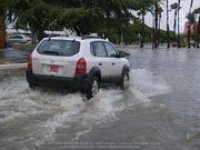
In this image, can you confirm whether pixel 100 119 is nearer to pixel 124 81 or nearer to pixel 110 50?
pixel 110 50

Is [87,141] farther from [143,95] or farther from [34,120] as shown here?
[143,95]

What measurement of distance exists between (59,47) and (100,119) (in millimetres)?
2893

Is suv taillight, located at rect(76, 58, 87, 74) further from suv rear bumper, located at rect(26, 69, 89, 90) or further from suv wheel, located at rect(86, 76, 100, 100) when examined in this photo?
suv wheel, located at rect(86, 76, 100, 100)

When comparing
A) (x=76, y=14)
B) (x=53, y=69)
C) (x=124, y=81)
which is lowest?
(x=124, y=81)

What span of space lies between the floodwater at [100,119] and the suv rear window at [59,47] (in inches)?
42.9

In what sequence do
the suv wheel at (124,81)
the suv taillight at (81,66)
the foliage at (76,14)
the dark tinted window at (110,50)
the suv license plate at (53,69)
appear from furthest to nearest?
1. the foliage at (76,14)
2. the suv wheel at (124,81)
3. the dark tinted window at (110,50)
4. the suv license plate at (53,69)
5. the suv taillight at (81,66)

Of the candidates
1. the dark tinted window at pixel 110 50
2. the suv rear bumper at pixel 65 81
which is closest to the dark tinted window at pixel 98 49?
the dark tinted window at pixel 110 50

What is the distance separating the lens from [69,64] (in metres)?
9.70

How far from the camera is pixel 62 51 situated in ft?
32.8

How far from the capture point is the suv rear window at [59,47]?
9.94 m

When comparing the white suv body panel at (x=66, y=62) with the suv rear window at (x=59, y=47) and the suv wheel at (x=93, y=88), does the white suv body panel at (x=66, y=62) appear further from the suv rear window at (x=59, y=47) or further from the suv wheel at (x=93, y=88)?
the suv wheel at (x=93, y=88)

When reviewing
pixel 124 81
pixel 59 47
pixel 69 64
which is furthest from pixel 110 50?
pixel 69 64

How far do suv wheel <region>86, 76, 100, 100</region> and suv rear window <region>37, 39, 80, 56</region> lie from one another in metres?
0.93

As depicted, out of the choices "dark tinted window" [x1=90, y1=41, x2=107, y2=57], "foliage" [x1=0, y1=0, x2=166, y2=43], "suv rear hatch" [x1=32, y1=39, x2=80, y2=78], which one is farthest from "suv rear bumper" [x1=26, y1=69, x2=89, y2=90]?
"foliage" [x1=0, y1=0, x2=166, y2=43]
